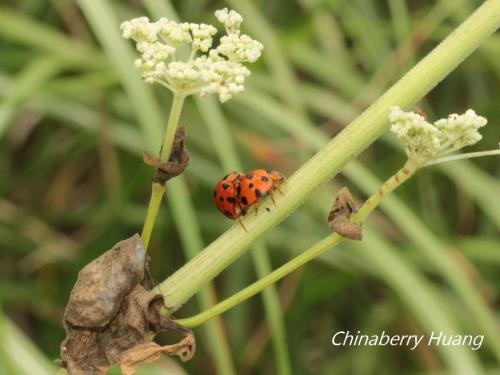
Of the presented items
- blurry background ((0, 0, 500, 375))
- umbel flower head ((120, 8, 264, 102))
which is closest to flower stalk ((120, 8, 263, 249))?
umbel flower head ((120, 8, 264, 102))

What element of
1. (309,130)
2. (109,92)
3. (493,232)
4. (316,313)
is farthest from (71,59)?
(493,232)

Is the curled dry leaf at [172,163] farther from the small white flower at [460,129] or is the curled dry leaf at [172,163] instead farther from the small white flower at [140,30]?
the small white flower at [460,129]

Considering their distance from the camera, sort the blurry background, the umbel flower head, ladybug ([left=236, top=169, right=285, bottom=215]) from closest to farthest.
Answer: the umbel flower head → ladybug ([left=236, top=169, right=285, bottom=215]) → the blurry background

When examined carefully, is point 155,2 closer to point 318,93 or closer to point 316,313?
point 318,93

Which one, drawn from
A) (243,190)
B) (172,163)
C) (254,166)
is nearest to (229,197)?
(243,190)

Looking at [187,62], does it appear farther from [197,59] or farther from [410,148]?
[410,148]

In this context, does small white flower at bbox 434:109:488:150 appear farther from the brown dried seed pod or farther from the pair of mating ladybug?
the brown dried seed pod

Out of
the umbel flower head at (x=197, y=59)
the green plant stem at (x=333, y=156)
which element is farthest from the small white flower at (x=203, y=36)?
the green plant stem at (x=333, y=156)
